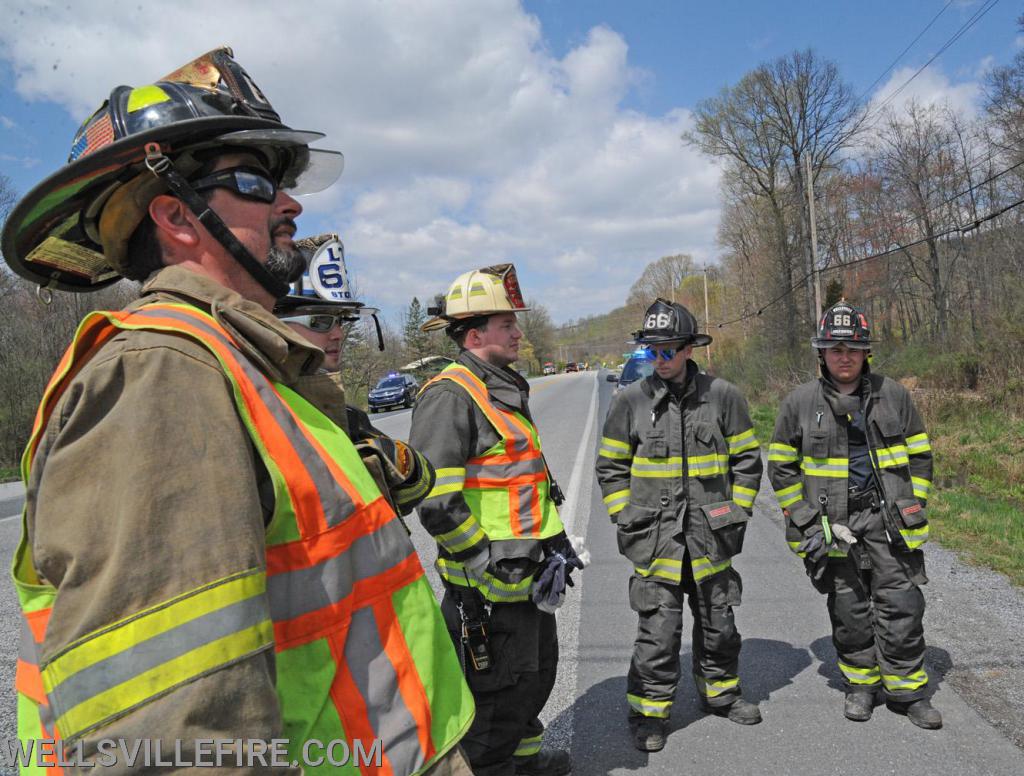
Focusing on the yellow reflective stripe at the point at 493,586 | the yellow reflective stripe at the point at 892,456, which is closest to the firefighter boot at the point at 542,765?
the yellow reflective stripe at the point at 493,586

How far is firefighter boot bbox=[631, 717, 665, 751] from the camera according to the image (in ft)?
10.6

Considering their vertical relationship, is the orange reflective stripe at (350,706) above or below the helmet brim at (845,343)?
below

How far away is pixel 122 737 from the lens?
82 centimetres

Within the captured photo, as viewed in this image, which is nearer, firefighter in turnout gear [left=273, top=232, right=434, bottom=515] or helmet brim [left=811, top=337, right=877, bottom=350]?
firefighter in turnout gear [left=273, top=232, right=434, bottom=515]

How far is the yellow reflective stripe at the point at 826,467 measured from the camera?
3.82m

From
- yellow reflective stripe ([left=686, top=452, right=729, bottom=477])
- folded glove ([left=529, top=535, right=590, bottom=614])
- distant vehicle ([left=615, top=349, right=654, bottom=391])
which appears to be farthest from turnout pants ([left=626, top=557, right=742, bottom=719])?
distant vehicle ([left=615, top=349, right=654, bottom=391])

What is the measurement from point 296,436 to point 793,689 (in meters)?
3.71

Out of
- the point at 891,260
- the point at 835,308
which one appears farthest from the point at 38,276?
the point at 891,260

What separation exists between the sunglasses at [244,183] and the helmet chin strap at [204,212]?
5 centimetres

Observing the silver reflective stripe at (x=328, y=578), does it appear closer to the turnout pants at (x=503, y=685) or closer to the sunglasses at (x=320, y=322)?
the turnout pants at (x=503, y=685)

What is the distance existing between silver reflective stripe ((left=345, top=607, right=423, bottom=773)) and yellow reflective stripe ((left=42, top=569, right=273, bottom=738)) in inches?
10.3

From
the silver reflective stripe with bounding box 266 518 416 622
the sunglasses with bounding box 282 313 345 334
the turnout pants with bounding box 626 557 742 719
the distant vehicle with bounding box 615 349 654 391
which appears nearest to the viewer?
the silver reflective stripe with bounding box 266 518 416 622

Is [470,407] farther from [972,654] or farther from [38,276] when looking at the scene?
[972,654]

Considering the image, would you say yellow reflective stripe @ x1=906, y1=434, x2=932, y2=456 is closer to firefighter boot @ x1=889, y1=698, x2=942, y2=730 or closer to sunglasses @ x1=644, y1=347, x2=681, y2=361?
firefighter boot @ x1=889, y1=698, x2=942, y2=730
